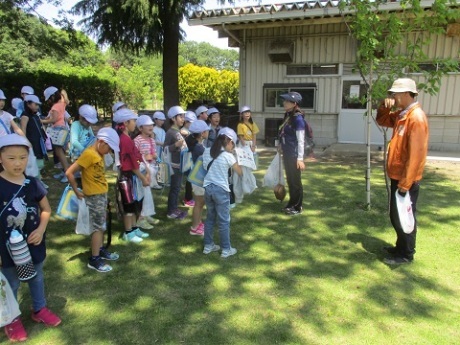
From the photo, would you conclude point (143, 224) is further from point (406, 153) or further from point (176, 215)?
point (406, 153)

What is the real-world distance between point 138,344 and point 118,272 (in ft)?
3.93

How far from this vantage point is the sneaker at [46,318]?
302cm

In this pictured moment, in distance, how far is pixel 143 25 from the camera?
11.2 meters

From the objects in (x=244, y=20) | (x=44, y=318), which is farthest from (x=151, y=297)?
(x=244, y=20)

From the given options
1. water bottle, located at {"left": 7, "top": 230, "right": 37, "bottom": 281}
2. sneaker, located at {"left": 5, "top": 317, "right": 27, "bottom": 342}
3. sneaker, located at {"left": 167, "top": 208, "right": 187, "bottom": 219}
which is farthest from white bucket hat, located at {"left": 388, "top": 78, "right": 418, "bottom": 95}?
sneaker, located at {"left": 5, "top": 317, "right": 27, "bottom": 342}

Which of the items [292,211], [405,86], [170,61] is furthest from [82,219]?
[170,61]

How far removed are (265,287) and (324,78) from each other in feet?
29.7

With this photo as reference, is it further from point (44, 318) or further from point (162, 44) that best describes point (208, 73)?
point (44, 318)

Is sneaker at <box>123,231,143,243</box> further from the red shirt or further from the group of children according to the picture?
the red shirt

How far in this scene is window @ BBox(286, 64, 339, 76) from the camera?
37.3 ft

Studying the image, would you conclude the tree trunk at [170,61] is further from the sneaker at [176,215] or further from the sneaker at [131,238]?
the sneaker at [131,238]

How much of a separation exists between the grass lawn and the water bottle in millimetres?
521

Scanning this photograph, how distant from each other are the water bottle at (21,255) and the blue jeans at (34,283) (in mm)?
87

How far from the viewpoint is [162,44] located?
12.0 metres
